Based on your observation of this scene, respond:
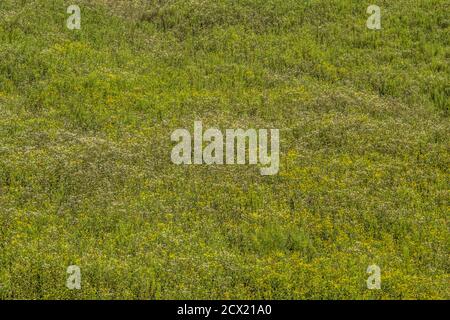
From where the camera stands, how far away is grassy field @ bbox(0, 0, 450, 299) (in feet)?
56.9

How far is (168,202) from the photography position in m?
21.2

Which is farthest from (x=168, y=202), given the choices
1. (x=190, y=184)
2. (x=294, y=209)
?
(x=294, y=209)

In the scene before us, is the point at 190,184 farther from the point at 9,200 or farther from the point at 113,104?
the point at 113,104

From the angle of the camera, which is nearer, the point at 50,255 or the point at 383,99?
the point at 50,255

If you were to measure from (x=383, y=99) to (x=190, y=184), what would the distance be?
11648 mm

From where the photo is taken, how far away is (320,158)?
962 inches

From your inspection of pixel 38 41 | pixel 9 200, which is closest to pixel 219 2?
pixel 38 41

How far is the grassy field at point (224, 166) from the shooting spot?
17.3m

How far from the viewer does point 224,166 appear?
78.3 feet

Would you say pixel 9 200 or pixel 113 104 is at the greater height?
pixel 113 104

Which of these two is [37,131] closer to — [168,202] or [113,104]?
[113,104]
